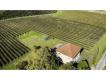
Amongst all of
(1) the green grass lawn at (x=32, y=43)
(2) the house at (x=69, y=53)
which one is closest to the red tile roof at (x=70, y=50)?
(2) the house at (x=69, y=53)

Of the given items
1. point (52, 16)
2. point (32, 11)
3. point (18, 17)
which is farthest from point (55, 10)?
point (18, 17)

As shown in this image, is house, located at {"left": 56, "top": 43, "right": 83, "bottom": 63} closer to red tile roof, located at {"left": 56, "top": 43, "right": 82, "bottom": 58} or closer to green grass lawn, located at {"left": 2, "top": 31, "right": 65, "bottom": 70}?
red tile roof, located at {"left": 56, "top": 43, "right": 82, "bottom": 58}

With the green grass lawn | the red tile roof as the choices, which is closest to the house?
the red tile roof

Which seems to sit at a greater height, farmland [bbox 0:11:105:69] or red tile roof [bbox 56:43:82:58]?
farmland [bbox 0:11:105:69]

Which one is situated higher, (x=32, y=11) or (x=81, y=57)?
(x=32, y=11)

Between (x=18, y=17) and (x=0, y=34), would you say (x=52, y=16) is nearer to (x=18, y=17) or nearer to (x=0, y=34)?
(x=18, y=17)

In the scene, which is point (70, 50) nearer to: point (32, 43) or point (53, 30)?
point (53, 30)

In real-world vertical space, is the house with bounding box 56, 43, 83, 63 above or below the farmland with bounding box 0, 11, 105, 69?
below
